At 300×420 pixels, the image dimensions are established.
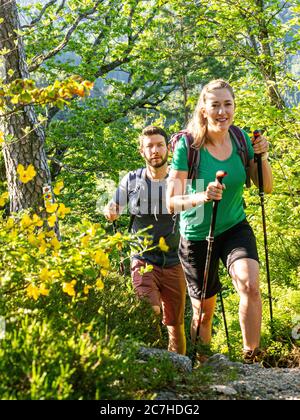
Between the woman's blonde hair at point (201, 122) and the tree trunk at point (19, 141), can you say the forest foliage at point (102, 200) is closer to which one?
the tree trunk at point (19, 141)

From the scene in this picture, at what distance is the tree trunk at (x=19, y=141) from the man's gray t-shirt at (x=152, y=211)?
6.13 feet

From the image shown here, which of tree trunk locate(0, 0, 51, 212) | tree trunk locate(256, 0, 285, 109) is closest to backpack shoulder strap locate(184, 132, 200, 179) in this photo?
tree trunk locate(0, 0, 51, 212)

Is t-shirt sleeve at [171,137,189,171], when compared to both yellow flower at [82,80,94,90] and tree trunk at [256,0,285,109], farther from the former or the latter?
tree trunk at [256,0,285,109]

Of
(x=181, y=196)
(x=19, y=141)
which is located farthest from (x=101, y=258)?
(x=19, y=141)

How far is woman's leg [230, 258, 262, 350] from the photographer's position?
4352mm

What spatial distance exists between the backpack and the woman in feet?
0.11

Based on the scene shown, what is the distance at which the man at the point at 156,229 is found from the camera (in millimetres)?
5367

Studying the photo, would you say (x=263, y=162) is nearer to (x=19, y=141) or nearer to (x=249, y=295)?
(x=249, y=295)

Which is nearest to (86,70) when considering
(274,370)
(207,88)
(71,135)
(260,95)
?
(71,135)

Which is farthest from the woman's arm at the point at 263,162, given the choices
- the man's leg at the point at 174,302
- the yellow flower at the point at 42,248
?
the yellow flower at the point at 42,248

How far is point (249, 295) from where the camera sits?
439 centimetres

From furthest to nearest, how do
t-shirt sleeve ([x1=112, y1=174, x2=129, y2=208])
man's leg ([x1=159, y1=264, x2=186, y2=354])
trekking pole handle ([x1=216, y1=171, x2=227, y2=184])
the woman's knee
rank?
t-shirt sleeve ([x1=112, y1=174, x2=129, y2=208]) → man's leg ([x1=159, y1=264, x2=186, y2=354]) → the woman's knee → trekking pole handle ([x1=216, y1=171, x2=227, y2=184])

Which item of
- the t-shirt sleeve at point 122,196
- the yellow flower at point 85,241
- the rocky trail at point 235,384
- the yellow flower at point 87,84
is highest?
the yellow flower at point 87,84

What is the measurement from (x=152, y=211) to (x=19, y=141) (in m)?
2.57
